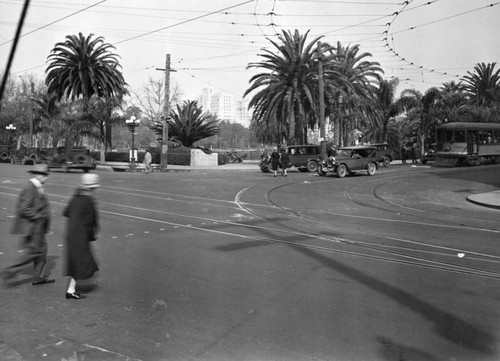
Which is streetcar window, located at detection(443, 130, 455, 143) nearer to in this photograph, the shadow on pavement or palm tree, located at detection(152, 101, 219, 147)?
palm tree, located at detection(152, 101, 219, 147)

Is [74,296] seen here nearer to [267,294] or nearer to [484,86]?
[267,294]

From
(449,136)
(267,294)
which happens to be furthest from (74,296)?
(449,136)

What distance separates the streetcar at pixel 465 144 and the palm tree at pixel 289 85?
11.0 m

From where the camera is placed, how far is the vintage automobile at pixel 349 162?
86.5 ft

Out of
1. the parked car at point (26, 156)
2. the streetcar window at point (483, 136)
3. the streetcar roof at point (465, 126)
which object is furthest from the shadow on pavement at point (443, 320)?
the parked car at point (26, 156)

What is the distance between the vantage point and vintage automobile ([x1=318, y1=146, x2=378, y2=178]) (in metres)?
26.4

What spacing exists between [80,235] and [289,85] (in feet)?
123

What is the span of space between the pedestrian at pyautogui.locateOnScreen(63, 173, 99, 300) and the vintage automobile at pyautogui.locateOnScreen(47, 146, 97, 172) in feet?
90.9

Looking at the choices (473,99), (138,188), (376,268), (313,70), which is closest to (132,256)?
(376,268)

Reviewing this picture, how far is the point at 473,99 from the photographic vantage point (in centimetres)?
5500

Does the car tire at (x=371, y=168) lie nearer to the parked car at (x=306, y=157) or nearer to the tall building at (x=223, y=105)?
the parked car at (x=306, y=157)

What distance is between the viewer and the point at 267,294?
17.6ft

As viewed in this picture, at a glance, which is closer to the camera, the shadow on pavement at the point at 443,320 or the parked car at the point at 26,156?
the shadow on pavement at the point at 443,320

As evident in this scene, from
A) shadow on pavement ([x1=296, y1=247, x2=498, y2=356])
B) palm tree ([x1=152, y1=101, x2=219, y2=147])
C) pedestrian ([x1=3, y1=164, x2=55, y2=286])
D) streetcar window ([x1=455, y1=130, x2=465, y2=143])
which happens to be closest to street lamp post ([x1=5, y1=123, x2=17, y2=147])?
palm tree ([x1=152, y1=101, x2=219, y2=147])
